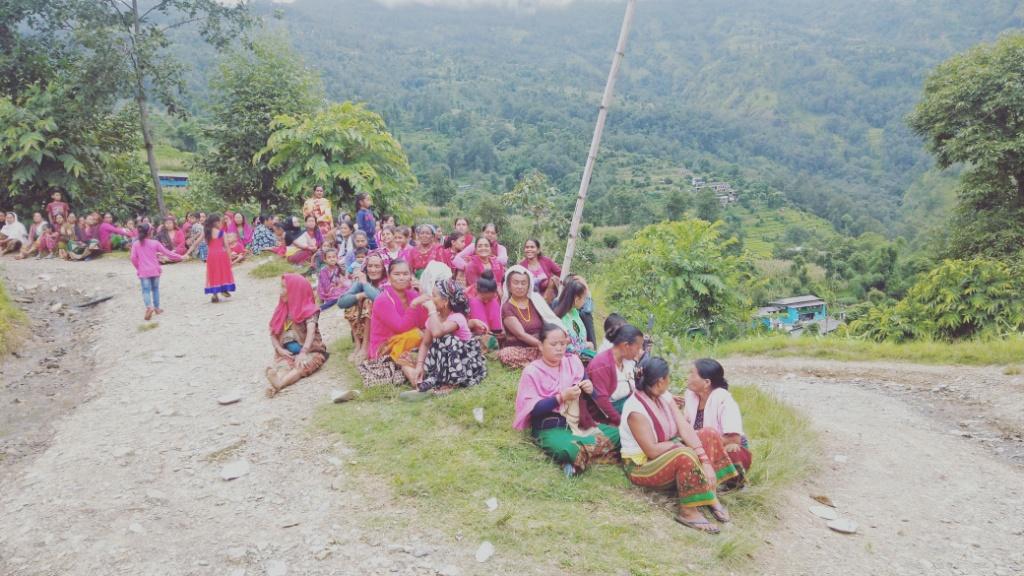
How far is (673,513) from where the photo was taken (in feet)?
14.4

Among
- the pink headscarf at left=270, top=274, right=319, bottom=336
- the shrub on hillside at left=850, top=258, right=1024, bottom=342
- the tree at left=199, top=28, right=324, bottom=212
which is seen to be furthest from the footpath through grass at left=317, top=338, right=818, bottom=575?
the tree at left=199, top=28, right=324, bottom=212

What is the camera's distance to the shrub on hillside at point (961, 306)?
35.2 ft

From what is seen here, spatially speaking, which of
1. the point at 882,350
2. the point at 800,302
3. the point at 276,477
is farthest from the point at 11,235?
the point at 800,302

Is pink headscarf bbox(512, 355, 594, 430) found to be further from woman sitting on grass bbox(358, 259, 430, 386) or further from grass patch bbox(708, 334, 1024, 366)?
grass patch bbox(708, 334, 1024, 366)

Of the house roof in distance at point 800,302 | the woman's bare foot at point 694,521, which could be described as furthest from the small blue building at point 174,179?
the house roof in distance at point 800,302

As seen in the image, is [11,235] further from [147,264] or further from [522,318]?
[522,318]

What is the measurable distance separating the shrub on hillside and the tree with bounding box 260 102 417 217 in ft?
33.6

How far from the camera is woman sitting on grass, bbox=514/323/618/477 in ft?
15.6

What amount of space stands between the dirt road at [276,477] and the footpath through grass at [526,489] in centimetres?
16

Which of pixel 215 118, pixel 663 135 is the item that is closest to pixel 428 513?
pixel 215 118

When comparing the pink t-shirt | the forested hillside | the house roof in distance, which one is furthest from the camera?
the forested hillside

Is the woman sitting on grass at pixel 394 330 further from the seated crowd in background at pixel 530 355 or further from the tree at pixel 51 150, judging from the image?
the tree at pixel 51 150

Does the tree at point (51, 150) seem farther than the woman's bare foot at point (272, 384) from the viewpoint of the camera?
Yes

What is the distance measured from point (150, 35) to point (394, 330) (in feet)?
42.5
